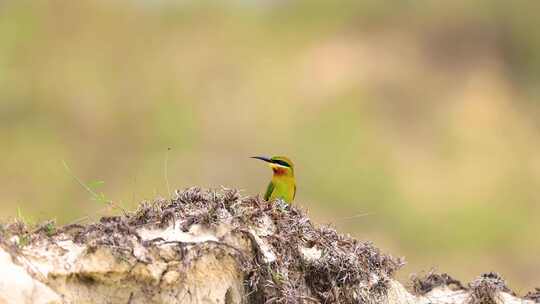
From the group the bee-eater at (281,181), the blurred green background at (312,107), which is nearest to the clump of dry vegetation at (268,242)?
the bee-eater at (281,181)

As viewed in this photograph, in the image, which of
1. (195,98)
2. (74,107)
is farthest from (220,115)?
(74,107)

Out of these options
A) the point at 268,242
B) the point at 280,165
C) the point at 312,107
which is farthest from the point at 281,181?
the point at 312,107

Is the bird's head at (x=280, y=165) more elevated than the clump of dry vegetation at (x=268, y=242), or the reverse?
the bird's head at (x=280, y=165)

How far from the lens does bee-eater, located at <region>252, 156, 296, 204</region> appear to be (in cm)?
755

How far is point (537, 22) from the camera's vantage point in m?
34.3

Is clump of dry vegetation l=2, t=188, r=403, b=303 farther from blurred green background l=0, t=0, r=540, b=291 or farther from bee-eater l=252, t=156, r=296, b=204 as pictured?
blurred green background l=0, t=0, r=540, b=291

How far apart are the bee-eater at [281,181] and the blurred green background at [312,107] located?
12.9m

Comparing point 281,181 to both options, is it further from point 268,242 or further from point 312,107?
point 312,107

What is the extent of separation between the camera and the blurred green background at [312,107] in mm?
23750

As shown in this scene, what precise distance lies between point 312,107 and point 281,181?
22387 mm

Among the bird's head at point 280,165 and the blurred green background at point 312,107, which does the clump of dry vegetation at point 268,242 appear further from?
the blurred green background at point 312,107

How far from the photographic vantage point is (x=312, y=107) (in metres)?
29.9

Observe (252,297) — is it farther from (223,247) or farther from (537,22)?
(537,22)

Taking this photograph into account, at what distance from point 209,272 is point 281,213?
23.4 inches
